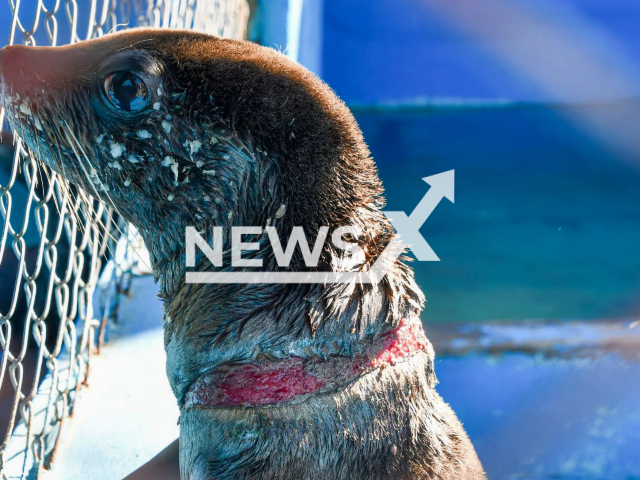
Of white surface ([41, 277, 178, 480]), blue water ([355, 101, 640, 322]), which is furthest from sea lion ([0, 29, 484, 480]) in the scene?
blue water ([355, 101, 640, 322])

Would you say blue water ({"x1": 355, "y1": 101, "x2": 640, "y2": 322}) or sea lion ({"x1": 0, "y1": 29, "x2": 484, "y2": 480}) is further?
blue water ({"x1": 355, "y1": 101, "x2": 640, "y2": 322})

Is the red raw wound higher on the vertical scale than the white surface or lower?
higher

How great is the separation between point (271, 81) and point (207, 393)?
73 centimetres

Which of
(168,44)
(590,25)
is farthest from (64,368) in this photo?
(590,25)

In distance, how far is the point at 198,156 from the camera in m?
1.52

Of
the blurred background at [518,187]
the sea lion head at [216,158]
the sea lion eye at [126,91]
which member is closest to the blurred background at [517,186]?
the blurred background at [518,187]

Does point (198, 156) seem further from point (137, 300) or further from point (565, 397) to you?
point (565, 397)

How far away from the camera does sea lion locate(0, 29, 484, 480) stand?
4.79 ft

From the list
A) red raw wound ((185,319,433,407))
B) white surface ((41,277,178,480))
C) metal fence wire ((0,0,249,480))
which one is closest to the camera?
red raw wound ((185,319,433,407))

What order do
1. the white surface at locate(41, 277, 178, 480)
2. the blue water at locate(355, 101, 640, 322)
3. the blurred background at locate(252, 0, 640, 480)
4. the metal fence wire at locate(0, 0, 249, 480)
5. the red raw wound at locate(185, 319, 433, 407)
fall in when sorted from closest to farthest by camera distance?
the red raw wound at locate(185, 319, 433, 407), the metal fence wire at locate(0, 0, 249, 480), the white surface at locate(41, 277, 178, 480), the blurred background at locate(252, 0, 640, 480), the blue water at locate(355, 101, 640, 322)

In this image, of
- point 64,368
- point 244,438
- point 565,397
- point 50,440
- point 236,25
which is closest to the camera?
point 244,438

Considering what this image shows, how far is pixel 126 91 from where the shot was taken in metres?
1.51

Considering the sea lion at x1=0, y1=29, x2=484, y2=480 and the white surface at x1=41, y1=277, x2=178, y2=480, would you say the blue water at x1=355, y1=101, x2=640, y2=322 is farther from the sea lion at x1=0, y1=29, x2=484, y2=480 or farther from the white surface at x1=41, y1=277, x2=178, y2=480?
the sea lion at x1=0, y1=29, x2=484, y2=480

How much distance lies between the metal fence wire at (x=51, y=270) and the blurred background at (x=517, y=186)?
27cm
